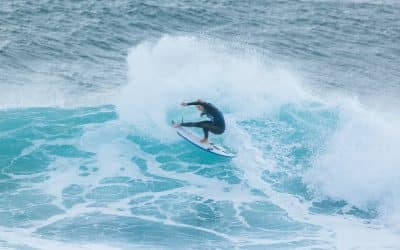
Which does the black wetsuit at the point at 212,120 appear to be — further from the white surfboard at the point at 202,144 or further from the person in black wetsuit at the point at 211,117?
the white surfboard at the point at 202,144

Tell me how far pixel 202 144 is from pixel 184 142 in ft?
7.23

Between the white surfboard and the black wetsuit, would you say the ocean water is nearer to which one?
the white surfboard

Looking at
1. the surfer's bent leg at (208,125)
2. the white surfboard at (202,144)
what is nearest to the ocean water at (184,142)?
the white surfboard at (202,144)

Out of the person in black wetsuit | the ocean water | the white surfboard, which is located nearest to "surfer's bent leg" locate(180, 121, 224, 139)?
the person in black wetsuit

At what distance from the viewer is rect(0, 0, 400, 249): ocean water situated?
772 inches

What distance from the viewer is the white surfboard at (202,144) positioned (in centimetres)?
2234

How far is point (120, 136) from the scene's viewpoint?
24.3m

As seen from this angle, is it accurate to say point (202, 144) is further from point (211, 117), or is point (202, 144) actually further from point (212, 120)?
point (211, 117)

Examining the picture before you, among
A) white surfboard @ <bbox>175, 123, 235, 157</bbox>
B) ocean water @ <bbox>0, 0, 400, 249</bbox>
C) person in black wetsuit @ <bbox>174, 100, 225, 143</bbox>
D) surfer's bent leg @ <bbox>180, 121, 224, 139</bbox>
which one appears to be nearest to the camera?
ocean water @ <bbox>0, 0, 400, 249</bbox>

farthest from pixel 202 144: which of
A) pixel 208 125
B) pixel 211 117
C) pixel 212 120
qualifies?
pixel 211 117

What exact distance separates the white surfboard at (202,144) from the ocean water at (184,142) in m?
0.90

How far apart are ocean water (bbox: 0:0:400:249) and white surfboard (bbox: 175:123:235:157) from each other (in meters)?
0.90

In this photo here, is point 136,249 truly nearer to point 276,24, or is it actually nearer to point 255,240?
point 255,240

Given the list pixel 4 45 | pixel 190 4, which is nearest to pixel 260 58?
pixel 190 4
